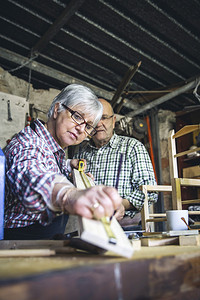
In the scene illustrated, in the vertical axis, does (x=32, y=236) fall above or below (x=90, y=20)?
below

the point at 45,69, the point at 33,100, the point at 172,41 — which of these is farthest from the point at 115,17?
the point at 33,100

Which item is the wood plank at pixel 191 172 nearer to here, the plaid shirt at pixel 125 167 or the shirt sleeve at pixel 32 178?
the plaid shirt at pixel 125 167

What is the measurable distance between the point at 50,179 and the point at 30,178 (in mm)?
106

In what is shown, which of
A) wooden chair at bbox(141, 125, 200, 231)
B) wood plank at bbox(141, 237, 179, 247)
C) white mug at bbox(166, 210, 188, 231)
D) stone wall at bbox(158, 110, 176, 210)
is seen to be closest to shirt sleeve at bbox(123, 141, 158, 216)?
wooden chair at bbox(141, 125, 200, 231)

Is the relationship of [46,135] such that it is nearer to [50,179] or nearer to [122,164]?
[50,179]

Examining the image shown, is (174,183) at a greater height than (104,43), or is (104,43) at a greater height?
(104,43)

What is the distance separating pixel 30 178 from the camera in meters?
1.13

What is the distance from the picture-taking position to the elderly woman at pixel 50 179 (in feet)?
2.86

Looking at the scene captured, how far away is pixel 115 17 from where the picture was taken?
9.89ft

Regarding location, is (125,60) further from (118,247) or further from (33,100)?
(118,247)

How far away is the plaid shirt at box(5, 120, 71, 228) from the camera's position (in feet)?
3.59

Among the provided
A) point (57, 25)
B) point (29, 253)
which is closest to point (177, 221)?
point (29, 253)

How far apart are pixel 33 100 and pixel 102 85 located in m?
1.11

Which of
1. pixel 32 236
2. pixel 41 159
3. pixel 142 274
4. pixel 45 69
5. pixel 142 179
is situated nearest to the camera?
pixel 142 274
